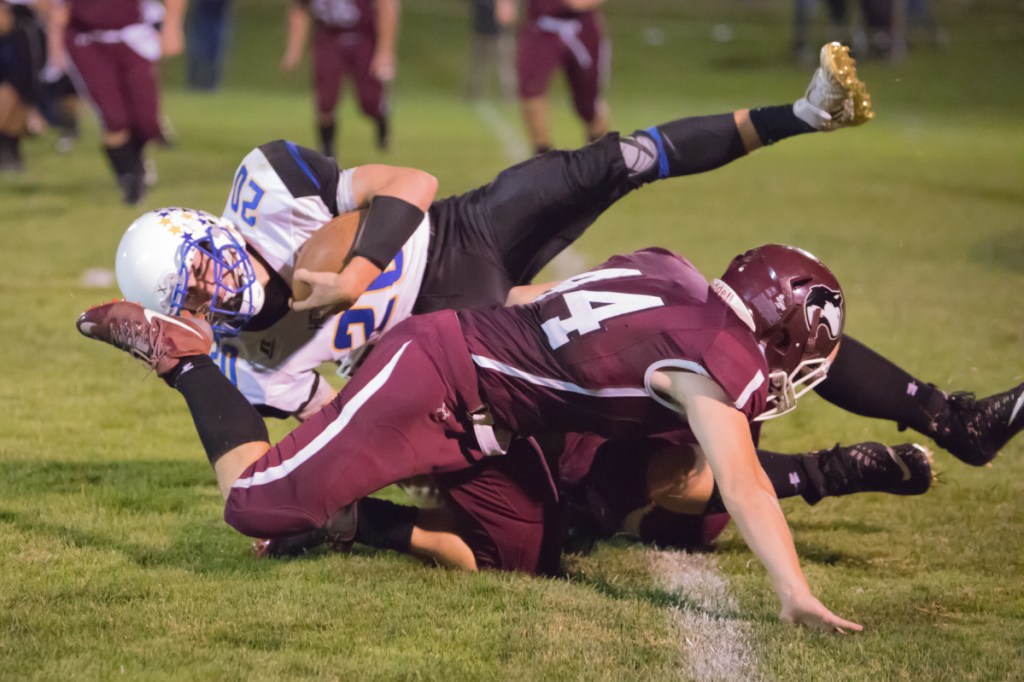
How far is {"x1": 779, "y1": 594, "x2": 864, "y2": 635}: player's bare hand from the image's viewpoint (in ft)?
9.25

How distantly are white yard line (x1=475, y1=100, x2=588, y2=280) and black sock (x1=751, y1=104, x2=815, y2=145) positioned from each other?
72.7 inches

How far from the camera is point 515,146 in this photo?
13.5 m

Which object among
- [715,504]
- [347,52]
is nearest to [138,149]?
[347,52]

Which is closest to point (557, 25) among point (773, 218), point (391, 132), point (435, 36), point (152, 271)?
point (773, 218)

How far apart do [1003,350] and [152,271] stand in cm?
390

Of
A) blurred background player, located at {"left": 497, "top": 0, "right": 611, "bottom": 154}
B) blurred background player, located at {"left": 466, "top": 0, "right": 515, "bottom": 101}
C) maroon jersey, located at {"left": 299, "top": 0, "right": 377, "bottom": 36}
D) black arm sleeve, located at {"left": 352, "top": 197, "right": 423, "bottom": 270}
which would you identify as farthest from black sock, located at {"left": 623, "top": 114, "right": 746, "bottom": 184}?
blurred background player, located at {"left": 466, "top": 0, "right": 515, "bottom": 101}

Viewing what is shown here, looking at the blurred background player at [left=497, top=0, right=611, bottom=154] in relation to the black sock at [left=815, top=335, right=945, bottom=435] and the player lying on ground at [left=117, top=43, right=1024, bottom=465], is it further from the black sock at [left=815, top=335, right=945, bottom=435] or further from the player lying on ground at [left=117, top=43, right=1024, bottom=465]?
the black sock at [left=815, top=335, right=945, bottom=435]

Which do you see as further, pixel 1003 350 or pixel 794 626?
pixel 1003 350

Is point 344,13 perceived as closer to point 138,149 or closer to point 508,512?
point 138,149

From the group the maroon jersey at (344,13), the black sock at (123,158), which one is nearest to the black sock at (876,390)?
the black sock at (123,158)

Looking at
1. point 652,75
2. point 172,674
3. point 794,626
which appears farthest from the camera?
point 652,75

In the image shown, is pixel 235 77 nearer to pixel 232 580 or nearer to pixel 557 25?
pixel 557 25

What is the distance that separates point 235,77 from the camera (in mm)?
21844

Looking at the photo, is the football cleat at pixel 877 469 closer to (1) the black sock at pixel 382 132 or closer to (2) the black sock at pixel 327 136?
(2) the black sock at pixel 327 136
